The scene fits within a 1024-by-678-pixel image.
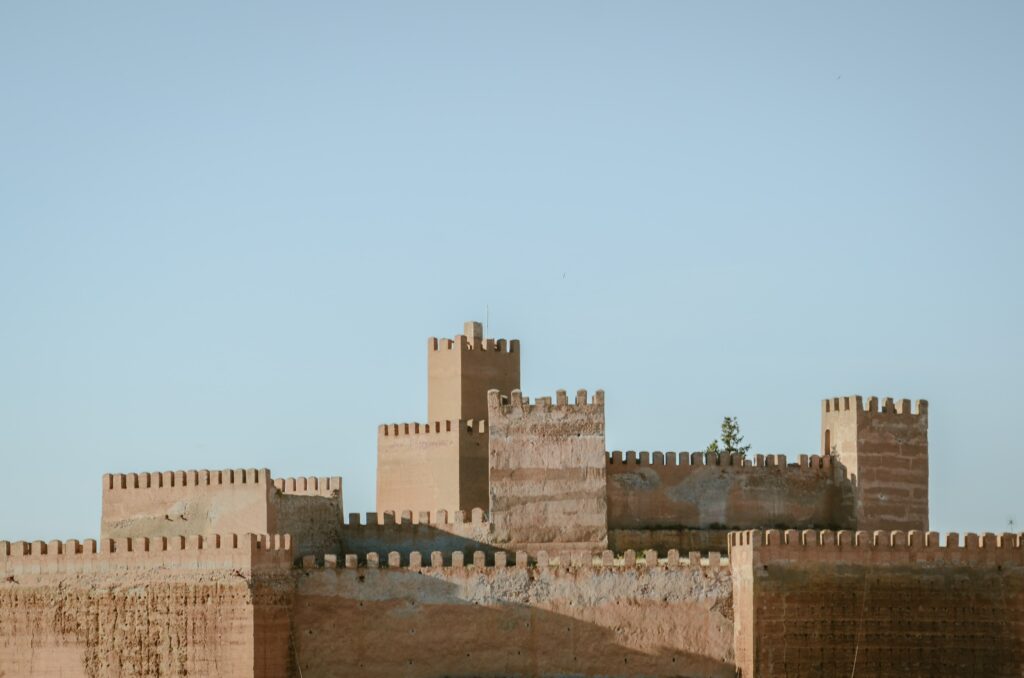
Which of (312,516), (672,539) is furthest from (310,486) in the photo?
(672,539)

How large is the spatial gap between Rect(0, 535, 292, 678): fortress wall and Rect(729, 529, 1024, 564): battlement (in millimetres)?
9755

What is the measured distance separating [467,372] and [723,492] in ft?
24.5

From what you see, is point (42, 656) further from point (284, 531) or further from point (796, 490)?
point (796, 490)

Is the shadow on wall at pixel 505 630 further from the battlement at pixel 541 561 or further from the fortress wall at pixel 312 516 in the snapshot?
the fortress wall at pixel 312 516

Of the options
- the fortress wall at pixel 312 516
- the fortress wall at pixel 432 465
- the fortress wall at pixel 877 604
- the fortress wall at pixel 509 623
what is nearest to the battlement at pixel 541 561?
the fortress wall at pixel 509 623

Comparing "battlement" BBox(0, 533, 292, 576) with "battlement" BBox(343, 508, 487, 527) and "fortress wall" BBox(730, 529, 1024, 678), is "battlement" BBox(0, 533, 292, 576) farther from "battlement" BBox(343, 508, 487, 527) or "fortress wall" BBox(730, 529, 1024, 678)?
"fortress wall" BBox(730, 529, 1024, 678)

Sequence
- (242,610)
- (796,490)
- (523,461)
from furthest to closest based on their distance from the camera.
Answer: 1. (796,490)
2. (523,461)
3. (242,610)

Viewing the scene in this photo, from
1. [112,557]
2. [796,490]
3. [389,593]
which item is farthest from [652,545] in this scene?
[112,557]

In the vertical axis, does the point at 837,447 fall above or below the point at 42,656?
above

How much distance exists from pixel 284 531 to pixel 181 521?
8.69 ft

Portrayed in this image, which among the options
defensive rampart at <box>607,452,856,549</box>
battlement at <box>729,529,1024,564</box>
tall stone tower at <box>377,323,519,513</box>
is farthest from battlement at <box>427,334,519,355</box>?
battlement at <box>729,529,1024,564</box>

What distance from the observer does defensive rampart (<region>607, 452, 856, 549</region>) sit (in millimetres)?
53469

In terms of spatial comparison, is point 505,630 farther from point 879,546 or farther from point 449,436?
point 449,436

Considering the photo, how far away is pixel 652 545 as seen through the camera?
5272 centimetres
